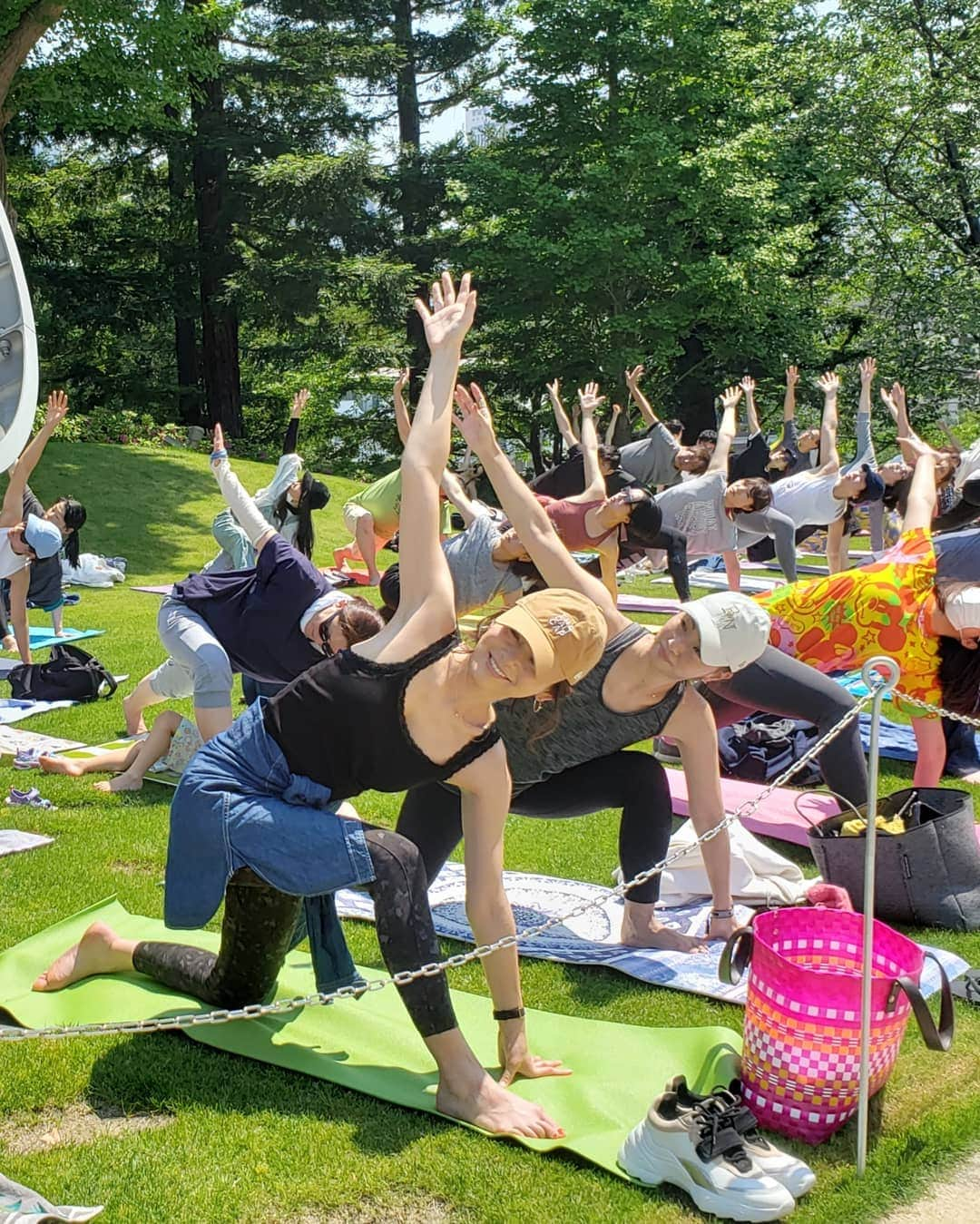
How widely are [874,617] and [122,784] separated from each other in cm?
428

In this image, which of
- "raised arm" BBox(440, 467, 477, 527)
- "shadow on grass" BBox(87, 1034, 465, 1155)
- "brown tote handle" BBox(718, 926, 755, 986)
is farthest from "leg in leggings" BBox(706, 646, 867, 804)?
"raised arm" BBox(440, 467, 477, 527)

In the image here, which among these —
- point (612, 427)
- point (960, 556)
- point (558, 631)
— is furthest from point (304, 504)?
point (612, 427)

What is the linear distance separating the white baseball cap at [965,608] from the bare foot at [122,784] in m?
4.53

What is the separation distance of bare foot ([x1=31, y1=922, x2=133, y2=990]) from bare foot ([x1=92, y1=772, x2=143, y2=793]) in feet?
8.89

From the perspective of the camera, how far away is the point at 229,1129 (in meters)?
3.41

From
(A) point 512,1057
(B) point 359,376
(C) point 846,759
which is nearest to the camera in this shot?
(A) point 512,1057

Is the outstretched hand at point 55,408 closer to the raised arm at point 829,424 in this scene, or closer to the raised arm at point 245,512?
the raised arm at point 245,512

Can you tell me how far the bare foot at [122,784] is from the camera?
22.5ft

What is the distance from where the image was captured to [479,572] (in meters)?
6.54

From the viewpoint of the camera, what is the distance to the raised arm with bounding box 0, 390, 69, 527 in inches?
338

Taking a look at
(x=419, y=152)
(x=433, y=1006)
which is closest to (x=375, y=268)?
(x=419, y=152)

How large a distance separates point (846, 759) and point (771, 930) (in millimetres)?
1561

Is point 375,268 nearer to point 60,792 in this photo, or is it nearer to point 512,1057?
point 60,792

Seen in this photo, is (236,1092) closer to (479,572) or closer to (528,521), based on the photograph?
(528,521)
